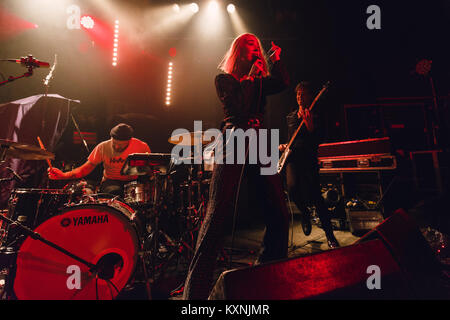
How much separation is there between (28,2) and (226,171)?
24.5 ft

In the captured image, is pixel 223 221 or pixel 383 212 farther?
pixel 383 212

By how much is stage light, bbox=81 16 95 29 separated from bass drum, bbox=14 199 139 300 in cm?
604

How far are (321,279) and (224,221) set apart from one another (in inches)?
22.8

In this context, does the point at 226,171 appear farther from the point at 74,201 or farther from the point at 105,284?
the point at 74,201

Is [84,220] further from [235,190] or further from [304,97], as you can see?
[304,97]

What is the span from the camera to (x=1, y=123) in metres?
3.68

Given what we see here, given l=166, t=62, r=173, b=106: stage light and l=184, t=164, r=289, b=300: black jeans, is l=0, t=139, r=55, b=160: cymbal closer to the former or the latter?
l=184, t=164, r=289, b=300: black jeans

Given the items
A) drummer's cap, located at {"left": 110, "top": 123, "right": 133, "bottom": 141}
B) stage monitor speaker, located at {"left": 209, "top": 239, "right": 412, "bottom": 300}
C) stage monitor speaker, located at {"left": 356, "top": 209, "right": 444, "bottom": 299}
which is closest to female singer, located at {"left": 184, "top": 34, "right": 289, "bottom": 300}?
stage monitor speaker, located at {"left": 209, "top": 239, "right": 412, "bottom": 300}

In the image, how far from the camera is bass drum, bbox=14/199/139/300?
1600 mm

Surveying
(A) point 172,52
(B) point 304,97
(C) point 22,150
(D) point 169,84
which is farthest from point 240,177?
(A) point 172,52

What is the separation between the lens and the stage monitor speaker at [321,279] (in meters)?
0.85

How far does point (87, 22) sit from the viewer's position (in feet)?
18.5

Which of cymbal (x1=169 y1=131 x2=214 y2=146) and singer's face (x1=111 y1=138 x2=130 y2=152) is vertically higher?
singer's face (x1=111 y1=138 x2=130 y2=152)
